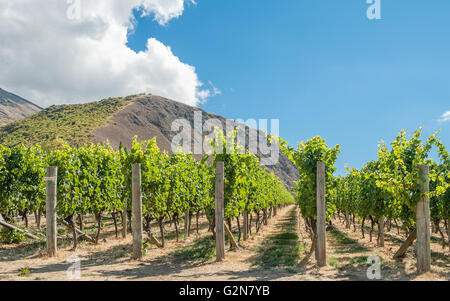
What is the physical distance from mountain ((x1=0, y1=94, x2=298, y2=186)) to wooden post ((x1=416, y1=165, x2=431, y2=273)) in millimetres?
27459

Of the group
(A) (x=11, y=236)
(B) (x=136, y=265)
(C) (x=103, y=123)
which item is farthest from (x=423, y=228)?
(C) (x=103, y=123)

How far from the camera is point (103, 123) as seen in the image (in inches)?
3103

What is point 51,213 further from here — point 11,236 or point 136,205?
point 11,236

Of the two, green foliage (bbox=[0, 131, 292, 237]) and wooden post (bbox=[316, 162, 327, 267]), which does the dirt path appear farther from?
green foliage (bbox=[0, 131, 292, 237])

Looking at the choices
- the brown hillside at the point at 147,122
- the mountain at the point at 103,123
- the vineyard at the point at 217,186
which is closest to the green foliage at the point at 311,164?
the vineyard at the point at 217,186

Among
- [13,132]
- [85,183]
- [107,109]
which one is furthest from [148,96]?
[85,183]

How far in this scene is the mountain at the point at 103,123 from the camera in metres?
62.4

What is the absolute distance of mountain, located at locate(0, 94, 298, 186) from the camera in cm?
6241

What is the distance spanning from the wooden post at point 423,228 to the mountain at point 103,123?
27459 millimetres

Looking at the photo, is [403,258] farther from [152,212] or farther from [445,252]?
[152,212]

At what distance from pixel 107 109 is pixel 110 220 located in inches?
3146

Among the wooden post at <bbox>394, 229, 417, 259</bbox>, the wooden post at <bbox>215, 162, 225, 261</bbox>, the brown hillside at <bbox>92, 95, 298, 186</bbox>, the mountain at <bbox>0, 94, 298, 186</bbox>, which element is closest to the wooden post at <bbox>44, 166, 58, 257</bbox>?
the wooden post at <bbox>215, 162, 225, 261</bbox>

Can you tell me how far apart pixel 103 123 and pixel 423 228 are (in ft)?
266

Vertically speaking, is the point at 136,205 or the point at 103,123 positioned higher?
the point at 103,123
